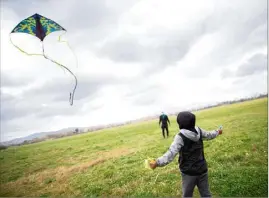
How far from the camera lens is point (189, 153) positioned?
6457mm

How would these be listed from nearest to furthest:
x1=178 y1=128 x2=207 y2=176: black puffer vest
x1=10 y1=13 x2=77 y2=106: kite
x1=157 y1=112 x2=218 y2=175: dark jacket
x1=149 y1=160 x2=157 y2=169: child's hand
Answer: x1=149 y1=160 x2=157 y2=169: child's hand, x1=157 y1=112 x2=218 y2=175: dark jacket, x1=178 y1=128 x2=207 y2=176: black puffer vest, x1=10 y1=13 x2=77 y2=106: kite

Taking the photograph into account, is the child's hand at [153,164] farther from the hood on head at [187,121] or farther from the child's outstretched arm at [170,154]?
the hood on head at [187,121]

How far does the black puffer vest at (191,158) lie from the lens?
6.41 m

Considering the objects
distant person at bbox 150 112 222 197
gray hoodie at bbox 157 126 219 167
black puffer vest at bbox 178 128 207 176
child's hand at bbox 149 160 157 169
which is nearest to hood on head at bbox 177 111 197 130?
distant person at bbox 150 112 222 197

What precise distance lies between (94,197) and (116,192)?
2.93 ft

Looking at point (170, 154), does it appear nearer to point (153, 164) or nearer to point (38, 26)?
point (153, 164)

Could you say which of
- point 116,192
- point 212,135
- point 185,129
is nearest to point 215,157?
point 116,192

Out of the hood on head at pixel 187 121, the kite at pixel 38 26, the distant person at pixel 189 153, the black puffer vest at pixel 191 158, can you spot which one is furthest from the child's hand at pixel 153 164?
the kite at pixel 38 26

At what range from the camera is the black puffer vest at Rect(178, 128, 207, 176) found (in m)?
6.41

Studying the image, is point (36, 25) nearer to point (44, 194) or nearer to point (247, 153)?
point (44, 194)

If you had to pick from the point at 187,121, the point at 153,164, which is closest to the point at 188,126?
the point at 187,121

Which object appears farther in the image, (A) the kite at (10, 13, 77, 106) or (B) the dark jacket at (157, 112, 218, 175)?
(A) the kite at (10, 13, 77, 106)

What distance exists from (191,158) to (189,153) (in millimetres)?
126

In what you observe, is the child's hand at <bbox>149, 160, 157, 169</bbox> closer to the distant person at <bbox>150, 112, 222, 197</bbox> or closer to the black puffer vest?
the distant person at <bbox>150, 112, 222, 197</bbox>
